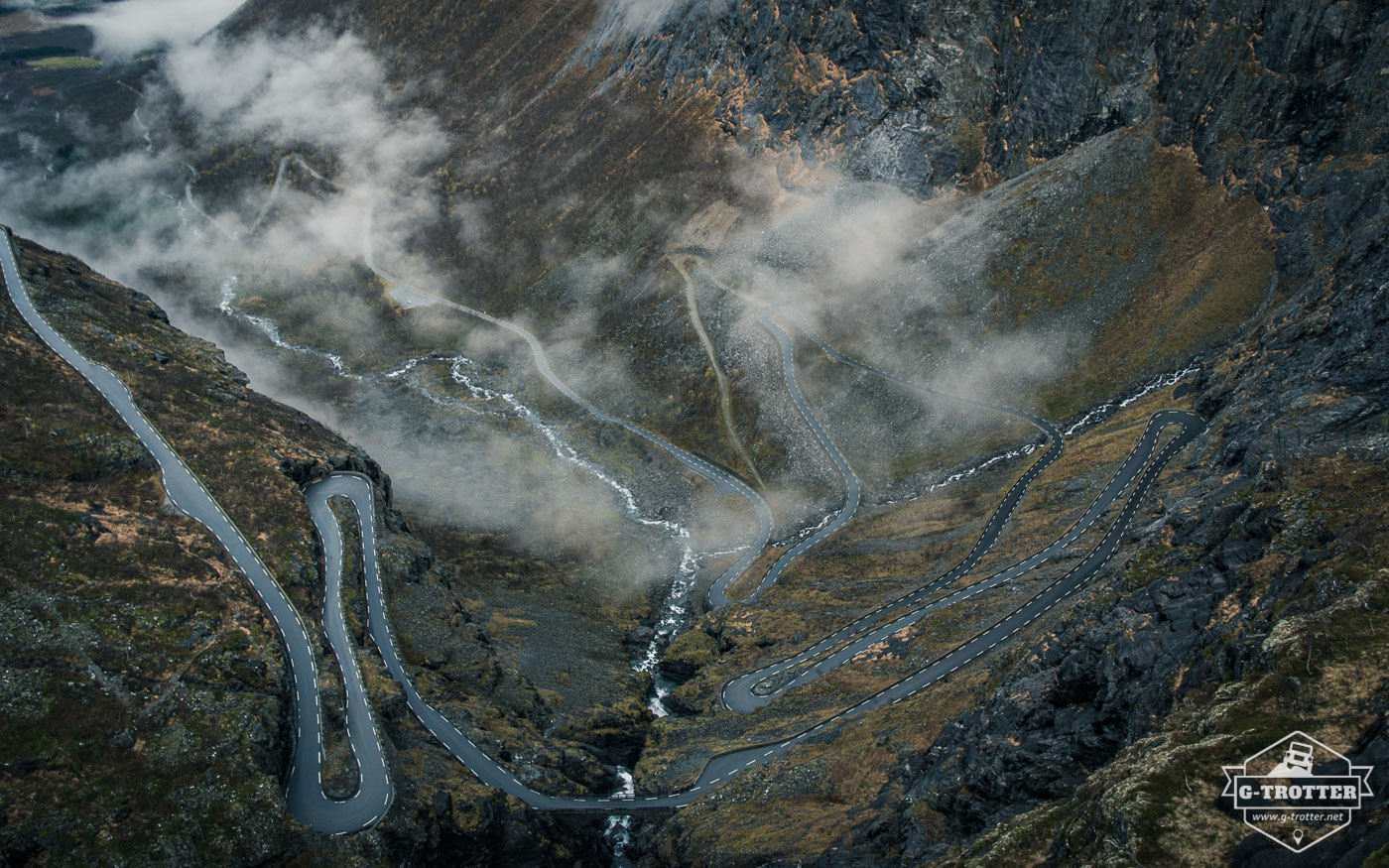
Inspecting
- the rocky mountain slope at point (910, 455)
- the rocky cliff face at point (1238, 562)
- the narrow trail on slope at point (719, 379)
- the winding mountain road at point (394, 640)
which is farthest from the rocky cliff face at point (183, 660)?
the narrow trail on slope at point (719, 379)

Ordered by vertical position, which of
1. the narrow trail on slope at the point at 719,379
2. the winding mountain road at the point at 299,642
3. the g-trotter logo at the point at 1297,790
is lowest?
the narrow trail on slope at the point at 719,379

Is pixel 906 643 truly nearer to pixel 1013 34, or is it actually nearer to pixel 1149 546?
pixel 1149 546

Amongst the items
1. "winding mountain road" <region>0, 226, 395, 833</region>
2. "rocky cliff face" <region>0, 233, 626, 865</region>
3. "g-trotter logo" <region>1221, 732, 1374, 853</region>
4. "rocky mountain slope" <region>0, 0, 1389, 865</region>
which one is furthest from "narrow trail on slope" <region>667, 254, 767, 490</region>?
"g-trotter logo" <region>1221, 732, 1374, 853</region>

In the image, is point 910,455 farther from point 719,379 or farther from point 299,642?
point 299,642

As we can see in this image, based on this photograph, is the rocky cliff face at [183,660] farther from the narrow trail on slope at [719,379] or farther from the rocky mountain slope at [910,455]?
the narrow trail on slope at [719,379]

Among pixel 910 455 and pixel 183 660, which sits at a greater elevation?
pixel 183 660

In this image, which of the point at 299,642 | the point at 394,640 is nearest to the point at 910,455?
the point at 394,640

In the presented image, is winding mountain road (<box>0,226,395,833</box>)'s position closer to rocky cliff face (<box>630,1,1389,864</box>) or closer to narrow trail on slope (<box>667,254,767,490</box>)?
rocky cliff face (<box>630,1,1389,864</box>)
